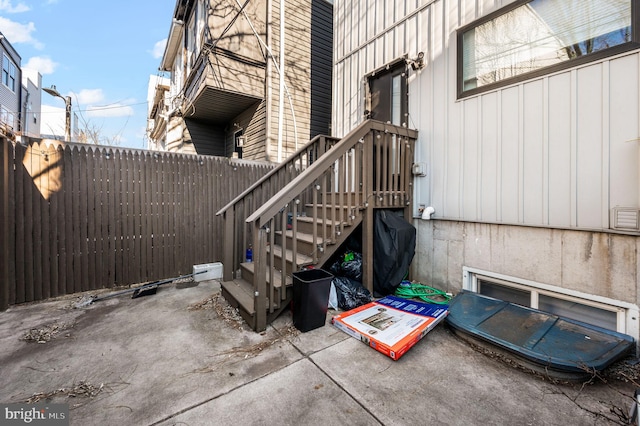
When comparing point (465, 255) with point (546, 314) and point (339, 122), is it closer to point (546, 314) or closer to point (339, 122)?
point (546, 314)

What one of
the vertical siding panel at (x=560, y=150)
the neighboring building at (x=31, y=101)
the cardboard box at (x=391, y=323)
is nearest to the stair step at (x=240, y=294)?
the cardboard box at (x=391, y=323)

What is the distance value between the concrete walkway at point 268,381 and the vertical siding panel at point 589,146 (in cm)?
137

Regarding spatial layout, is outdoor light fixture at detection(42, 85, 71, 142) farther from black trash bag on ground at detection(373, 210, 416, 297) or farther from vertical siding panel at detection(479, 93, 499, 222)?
vertical siding panel at detection(479, 93, 499, 222)

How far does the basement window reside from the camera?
2.28 m

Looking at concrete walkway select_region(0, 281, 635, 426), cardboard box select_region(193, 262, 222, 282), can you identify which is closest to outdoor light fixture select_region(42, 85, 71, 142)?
cardboard box select_region(193, 262, 222, 282)

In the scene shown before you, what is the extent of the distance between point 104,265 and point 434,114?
507 cm

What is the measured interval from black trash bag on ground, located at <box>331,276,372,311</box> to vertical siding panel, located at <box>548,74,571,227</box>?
2.02 metres

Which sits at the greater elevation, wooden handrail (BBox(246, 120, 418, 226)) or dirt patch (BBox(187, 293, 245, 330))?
wooden handrail (BBox(246, 120, 418, 226))

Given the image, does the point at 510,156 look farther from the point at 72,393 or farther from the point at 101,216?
the point at 101,216

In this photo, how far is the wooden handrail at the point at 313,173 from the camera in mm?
2447

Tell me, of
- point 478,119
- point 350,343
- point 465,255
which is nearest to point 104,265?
point 350,343

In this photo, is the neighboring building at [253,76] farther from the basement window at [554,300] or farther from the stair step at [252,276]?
the basement window at [554,300]

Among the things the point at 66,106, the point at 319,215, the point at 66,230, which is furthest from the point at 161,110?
the point at 319,215

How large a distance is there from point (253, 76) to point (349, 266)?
547cm
